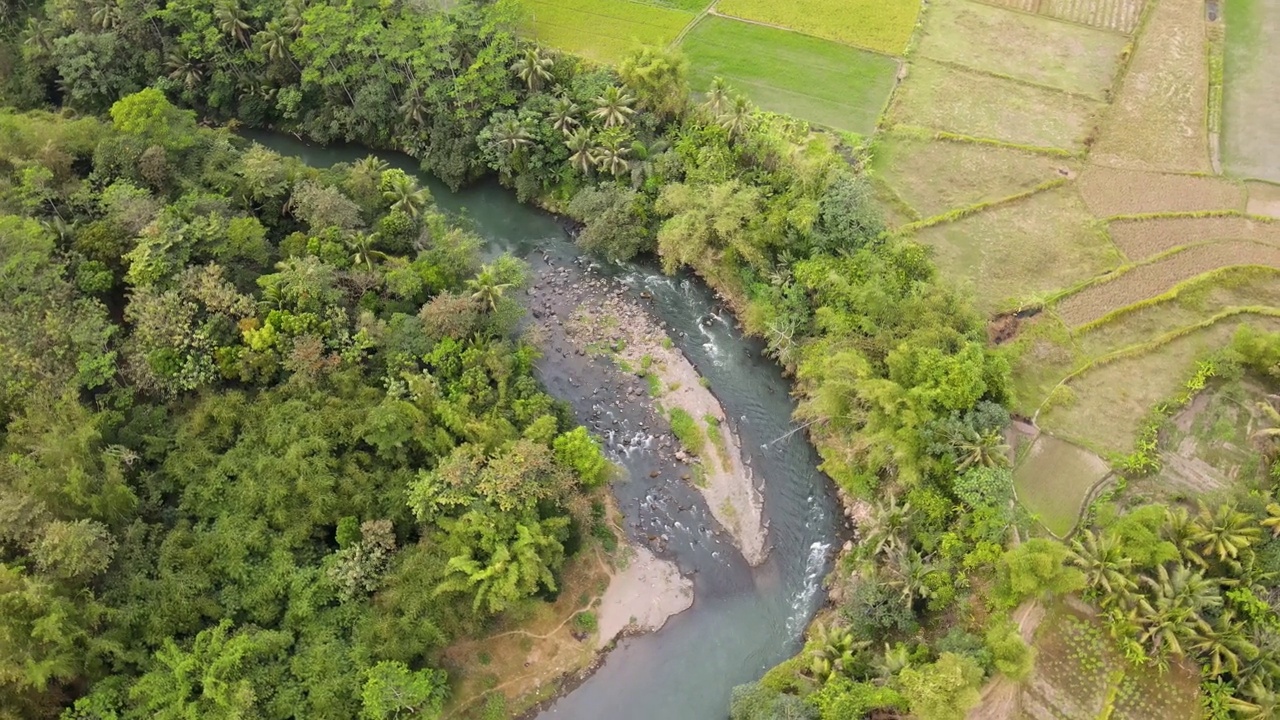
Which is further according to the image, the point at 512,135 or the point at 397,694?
the point at 512,135

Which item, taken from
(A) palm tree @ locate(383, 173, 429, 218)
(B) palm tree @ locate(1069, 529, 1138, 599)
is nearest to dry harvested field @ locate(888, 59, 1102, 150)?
(B) palm tree @ locate(1069, 529, 1138, 599)

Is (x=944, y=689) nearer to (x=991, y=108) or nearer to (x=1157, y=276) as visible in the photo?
(x=1157, y=276)

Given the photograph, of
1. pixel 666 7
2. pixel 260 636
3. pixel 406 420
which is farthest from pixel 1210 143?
pixel 260 636

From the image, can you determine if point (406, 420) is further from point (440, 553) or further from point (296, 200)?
point (296, 200)

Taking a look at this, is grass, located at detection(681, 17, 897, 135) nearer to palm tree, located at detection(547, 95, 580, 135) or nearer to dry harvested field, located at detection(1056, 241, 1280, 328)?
palm tree, located at detection(547, 95, 580, 135)

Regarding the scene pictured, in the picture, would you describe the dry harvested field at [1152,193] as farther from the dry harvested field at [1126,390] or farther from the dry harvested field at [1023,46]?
the dry harvested field at [1126,390]

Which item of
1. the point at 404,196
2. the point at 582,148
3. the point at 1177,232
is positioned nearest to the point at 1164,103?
the point at 1177,232

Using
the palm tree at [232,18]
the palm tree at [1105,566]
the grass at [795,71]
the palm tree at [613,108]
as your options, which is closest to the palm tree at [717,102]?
the palm tree at [613,108]
